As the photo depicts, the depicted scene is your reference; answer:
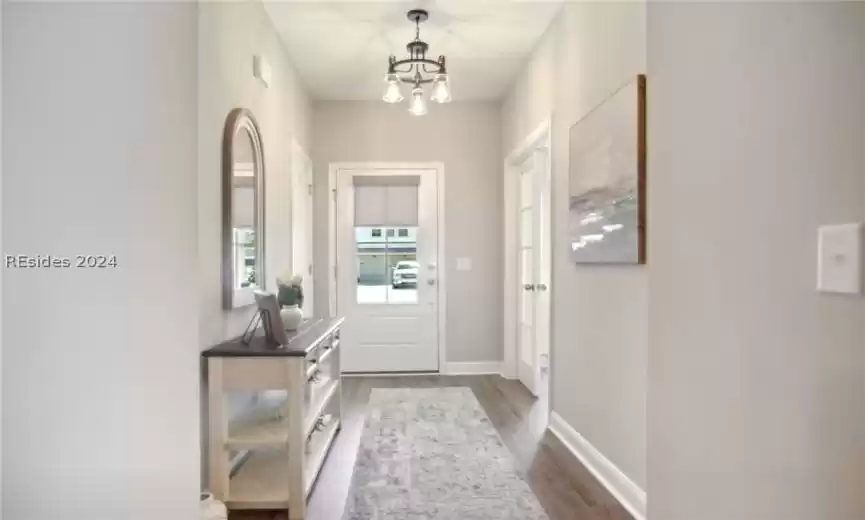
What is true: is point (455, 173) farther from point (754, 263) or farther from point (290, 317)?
point (754, 263)

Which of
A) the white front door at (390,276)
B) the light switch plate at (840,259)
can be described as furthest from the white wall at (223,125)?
the light switch plate at (840,259)

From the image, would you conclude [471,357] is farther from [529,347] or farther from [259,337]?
[259,337]

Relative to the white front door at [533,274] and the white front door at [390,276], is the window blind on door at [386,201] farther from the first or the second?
the white front door at [533,274]

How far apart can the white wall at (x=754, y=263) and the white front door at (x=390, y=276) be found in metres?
4.38

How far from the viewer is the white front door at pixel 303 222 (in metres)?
4.73

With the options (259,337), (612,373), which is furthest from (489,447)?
(259,337)

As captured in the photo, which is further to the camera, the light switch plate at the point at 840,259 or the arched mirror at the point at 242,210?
the arched mirror at the point at 242,210

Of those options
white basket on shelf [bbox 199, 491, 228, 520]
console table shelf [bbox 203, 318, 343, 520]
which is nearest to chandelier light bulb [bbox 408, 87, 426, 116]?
console table shelf [bbox 203, 318, 343, 520]

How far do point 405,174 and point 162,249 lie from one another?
4.01 meters

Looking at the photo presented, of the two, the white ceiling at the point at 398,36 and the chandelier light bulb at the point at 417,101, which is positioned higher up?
the white ceiling at the point at 398,36

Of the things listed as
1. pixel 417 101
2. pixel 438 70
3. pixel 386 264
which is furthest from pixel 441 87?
pixel 386 264

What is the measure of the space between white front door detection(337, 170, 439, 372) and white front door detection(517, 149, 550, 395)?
0.87 meters

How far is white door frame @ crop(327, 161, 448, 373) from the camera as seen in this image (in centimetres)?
553

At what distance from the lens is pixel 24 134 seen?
5.41 ft
